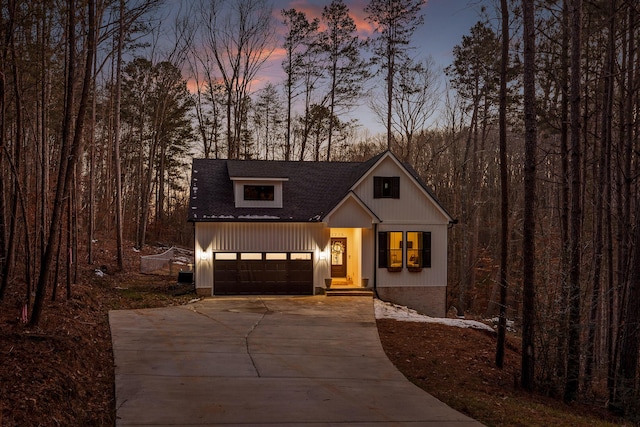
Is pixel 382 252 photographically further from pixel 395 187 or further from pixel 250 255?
pixel 250 255

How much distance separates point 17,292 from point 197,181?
964 centimetres

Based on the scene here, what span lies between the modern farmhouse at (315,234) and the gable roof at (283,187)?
4 centimetres

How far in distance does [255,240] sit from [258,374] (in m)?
10.5

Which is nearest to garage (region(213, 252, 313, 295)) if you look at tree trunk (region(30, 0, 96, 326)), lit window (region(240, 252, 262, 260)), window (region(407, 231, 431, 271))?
lit window (region(240, 252, 262, 260))

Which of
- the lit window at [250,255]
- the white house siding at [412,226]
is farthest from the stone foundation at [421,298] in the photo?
the lit window at [250,255]

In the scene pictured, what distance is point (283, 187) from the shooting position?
67.5 feet

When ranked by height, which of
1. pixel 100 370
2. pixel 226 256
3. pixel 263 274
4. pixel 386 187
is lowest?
pixel 100 370

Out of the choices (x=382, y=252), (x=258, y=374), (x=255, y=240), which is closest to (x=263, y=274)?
(x=255, y=240)

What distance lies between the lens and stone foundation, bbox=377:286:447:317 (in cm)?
1936

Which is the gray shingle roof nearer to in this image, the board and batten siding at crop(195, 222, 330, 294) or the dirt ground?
the board and batten siding at crop(195, 222, 330, 294)

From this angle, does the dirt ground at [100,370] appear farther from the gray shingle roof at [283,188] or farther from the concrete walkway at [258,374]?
the gray shingle roof at [283,188]

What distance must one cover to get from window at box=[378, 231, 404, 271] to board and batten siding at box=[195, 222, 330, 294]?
7.16ft

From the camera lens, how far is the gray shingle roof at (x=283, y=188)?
18.8m

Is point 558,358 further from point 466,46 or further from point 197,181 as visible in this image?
point 466,46
